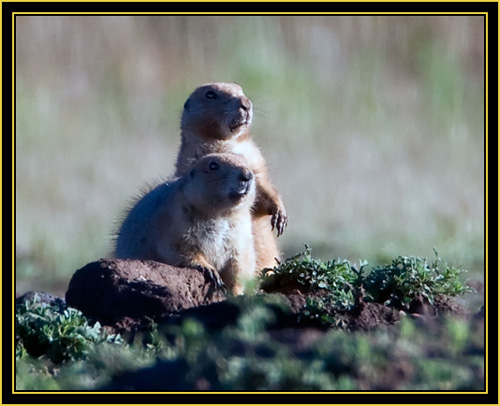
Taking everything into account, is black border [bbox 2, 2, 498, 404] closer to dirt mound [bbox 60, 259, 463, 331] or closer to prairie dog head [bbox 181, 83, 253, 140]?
dirt mound [bbox 60, 259, 463, 331]

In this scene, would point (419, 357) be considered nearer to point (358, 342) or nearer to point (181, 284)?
point (358, 342)

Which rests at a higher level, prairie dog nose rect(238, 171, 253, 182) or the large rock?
prairie dog nose rect(238, 171, 253, 182)

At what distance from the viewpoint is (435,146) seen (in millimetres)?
18000

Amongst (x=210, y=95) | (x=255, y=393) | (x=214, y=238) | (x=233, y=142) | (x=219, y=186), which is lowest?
(x=255, y=393)

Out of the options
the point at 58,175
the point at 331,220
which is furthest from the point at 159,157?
the point at 331,220

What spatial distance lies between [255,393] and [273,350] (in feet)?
1.44

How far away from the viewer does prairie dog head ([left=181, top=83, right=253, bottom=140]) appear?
9.87 metres

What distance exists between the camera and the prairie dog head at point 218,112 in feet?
32.4

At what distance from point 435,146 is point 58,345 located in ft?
39.7

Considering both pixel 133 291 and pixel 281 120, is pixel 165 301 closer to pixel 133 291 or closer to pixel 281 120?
pixel 133 291

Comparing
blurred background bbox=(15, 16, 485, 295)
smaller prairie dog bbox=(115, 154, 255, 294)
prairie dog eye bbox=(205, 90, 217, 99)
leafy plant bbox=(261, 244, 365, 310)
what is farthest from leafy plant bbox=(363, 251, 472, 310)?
blurred background bbox=(15, 16, 485, 295)

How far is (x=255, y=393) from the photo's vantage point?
5410 millimetres

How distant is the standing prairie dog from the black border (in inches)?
80.9

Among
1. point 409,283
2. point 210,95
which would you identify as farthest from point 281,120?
point 409,283
